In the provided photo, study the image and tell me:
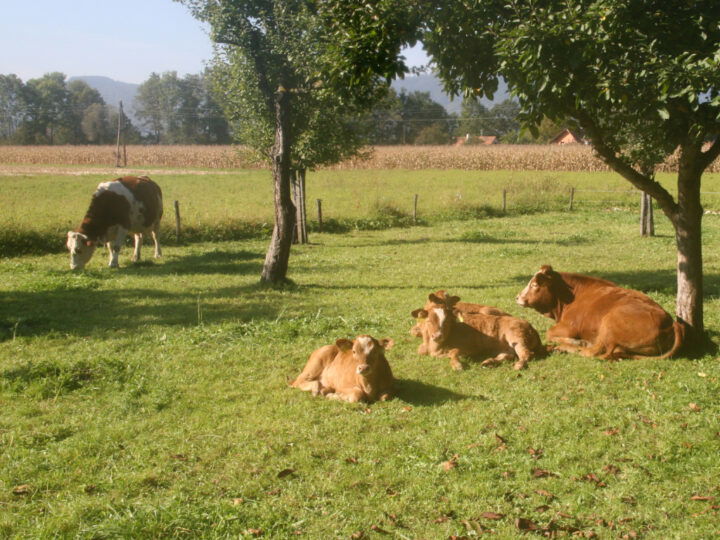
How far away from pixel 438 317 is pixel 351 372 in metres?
1.69

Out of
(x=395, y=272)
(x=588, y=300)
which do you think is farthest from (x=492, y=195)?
(x=588, y=300)

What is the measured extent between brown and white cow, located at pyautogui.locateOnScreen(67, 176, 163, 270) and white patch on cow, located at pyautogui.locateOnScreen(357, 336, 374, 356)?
459 inches

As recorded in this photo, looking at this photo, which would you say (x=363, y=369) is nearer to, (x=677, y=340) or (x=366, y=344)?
(x=366, y=344)

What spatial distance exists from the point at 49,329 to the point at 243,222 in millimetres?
13505

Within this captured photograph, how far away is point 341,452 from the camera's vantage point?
20.1ft

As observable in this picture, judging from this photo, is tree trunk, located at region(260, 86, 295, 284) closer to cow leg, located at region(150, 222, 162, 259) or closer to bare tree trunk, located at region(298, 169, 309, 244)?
cow leg, located at region(150, 222, 162, 259)

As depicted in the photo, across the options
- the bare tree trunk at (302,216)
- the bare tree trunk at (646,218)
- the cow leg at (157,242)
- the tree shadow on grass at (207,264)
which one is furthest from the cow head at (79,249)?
the bare tree trunk at (646,218)

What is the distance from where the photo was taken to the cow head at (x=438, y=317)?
8664mm

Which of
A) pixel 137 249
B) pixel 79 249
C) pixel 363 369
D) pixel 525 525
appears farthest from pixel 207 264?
pixel 525 525

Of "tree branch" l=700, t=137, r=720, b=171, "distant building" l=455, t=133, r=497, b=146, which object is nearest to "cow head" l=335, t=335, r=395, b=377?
"tree branch" l=700, t=137, r=720, b=171

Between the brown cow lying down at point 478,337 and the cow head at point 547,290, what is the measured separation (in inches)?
30.5

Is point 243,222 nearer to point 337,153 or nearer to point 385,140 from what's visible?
point 337,153

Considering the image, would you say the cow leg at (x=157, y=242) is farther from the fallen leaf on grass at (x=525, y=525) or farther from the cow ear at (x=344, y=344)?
the fallen leaf on grass at (x=525, y=525)

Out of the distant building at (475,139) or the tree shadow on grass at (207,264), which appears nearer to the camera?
the tree shadow on grass at (207,264)
